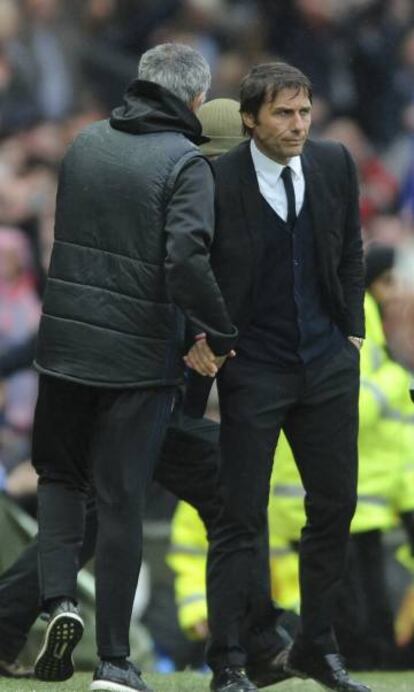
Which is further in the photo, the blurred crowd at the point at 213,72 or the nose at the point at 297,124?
the blurred crowd at the point at 213,72

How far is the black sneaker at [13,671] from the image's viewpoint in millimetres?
7586

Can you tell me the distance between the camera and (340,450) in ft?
22.0

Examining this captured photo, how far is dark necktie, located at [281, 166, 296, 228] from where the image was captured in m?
6.58

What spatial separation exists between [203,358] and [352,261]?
611 mm

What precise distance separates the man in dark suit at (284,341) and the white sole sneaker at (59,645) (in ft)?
1.46

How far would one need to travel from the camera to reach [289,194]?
21.6 ft

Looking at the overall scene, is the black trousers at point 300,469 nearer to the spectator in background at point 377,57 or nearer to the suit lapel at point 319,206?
the suit lapel at point 319,206

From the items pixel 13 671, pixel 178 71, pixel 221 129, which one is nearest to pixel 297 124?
pixel 178 71

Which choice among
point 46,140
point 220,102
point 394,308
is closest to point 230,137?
point 220,102

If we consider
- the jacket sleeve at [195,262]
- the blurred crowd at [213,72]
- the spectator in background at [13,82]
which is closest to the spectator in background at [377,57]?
the blurred crowd at [213,72]

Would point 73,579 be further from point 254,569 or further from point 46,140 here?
point 46,140

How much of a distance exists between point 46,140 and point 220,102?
540 centimetres

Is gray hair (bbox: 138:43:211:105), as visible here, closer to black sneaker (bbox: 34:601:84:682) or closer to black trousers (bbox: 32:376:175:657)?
black trousers (bbox: 32:376:175:657)

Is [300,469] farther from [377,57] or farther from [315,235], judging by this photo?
[377,57]
